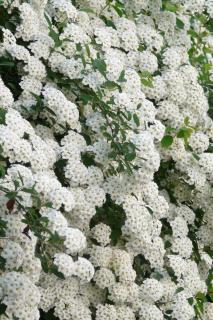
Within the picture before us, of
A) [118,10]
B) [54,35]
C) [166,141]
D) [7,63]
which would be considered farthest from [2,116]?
[118,10]

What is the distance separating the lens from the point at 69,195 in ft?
11.0

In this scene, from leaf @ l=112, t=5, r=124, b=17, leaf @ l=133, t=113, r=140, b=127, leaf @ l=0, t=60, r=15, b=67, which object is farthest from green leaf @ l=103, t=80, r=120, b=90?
leaf @ l=112, t=5, r=124, b=17

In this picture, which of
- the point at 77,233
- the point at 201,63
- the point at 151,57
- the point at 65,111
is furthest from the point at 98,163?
the point at 201,63

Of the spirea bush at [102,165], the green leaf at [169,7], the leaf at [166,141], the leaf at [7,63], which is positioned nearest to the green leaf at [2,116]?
the spirea bush at [102,165]

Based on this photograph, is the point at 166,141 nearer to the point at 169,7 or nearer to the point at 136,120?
the point at 136,120

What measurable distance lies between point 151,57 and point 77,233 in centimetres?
135

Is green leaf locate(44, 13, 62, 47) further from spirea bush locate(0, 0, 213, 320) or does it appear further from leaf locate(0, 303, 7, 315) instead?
leaf locate(0, 303, 7, 315)

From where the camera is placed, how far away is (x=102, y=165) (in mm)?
3793

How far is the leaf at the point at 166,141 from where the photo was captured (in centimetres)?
406

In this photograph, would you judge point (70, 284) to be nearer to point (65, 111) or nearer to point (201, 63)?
point (65, 111)

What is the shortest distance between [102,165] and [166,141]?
0.43 meters

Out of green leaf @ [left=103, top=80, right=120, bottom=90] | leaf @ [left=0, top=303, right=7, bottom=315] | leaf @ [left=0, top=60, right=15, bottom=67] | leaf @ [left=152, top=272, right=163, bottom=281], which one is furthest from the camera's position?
leaf @ [left=152, top=272, right=163, bottom=281]

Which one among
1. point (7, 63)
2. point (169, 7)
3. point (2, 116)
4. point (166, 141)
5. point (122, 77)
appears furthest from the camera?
point (169, 7)

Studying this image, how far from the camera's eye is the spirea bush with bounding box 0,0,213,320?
3.30 meters
